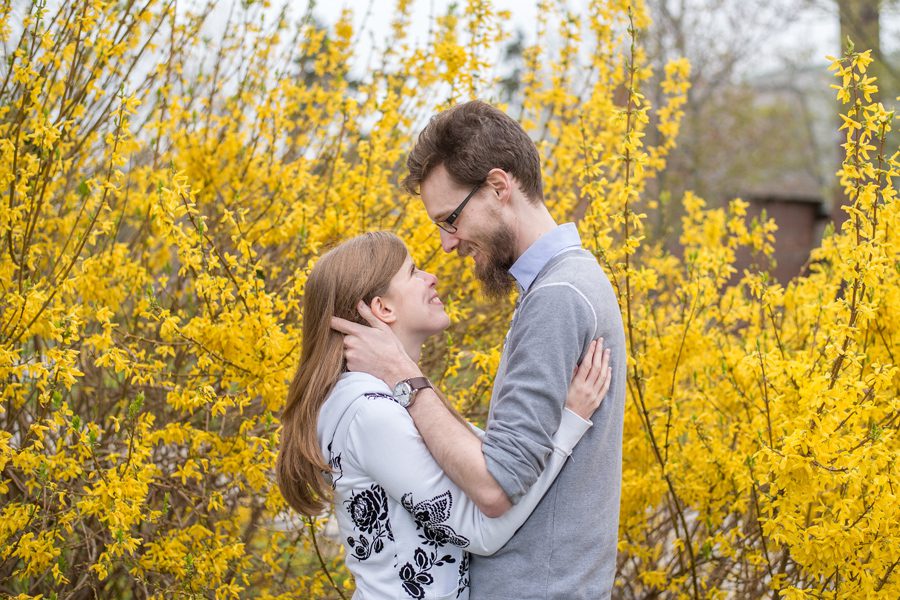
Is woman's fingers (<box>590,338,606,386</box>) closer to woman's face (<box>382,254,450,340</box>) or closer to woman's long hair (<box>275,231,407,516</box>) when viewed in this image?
woman's face (<box>382,254,450,340</box>)

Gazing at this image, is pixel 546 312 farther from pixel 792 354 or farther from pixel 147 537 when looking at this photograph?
pixel 147 537

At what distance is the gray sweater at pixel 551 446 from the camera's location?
186 centimetres

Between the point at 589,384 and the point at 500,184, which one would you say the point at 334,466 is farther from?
the point at 500,184

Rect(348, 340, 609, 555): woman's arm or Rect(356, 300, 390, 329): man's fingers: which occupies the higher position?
Rect(356, 300, 390, 329): man's fingers

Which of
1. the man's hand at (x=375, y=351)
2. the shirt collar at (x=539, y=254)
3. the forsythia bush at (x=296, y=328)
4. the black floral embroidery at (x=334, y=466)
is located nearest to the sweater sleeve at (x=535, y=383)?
the shirt collar at (x=539, y=254)

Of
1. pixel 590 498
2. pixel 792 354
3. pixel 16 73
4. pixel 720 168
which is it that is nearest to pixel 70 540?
pixel 16 73

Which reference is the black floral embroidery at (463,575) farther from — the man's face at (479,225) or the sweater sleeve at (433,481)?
the man's face at (479,225)

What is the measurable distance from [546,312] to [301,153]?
328 centimetres

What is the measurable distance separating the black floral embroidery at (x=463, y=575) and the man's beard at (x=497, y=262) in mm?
615

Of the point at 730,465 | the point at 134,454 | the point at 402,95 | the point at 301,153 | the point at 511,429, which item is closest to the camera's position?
the point at 511,429

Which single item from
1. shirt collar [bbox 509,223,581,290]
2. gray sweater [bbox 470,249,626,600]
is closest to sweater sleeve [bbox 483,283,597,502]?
gray sweater [bbox 470,249,626,600]

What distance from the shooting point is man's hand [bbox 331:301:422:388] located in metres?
2.10

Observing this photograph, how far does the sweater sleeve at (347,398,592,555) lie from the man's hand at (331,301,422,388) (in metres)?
0.13

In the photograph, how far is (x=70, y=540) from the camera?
11.3ft
